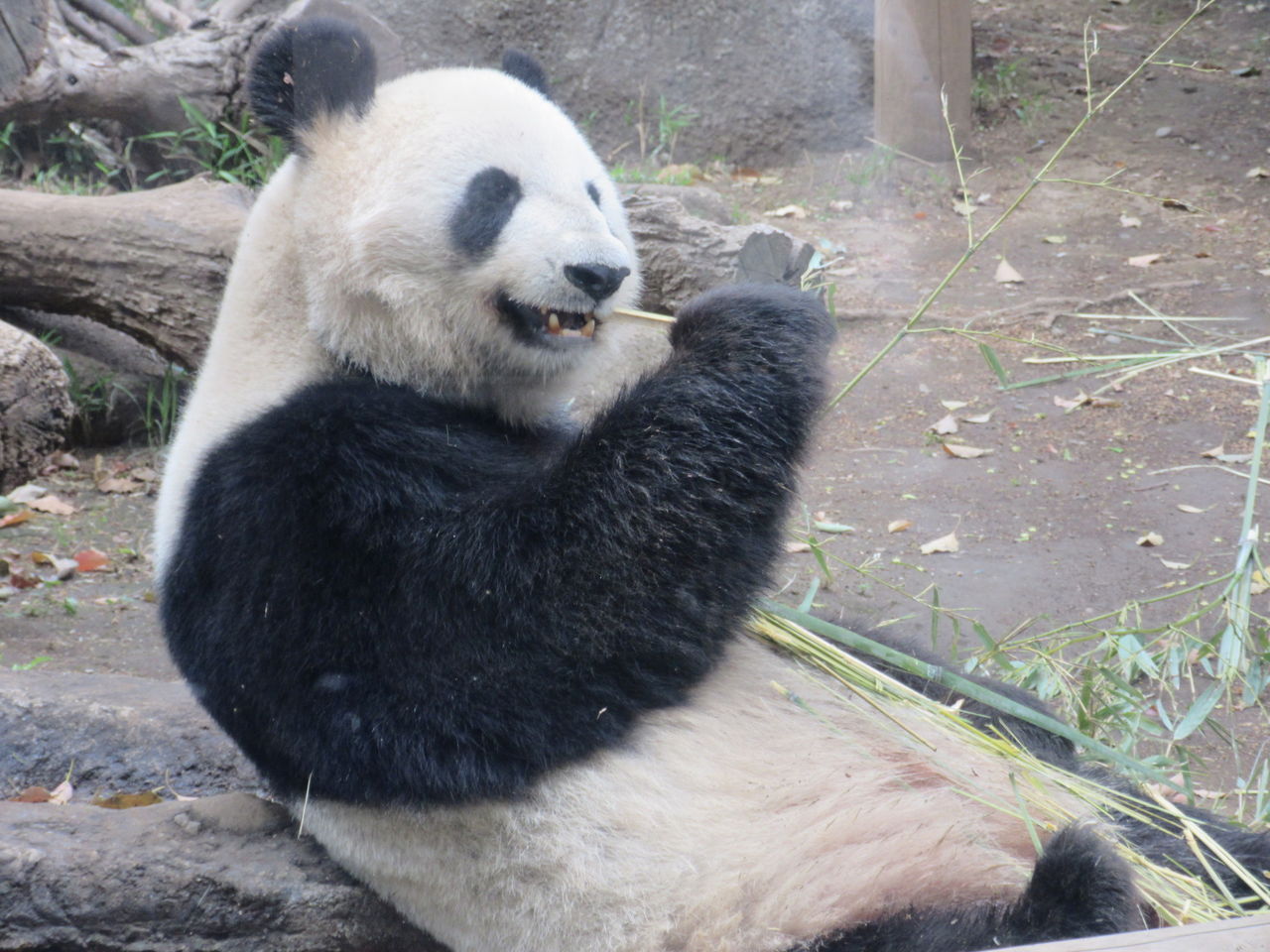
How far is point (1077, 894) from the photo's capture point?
197 cm

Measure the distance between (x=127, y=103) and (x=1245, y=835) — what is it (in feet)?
20.9

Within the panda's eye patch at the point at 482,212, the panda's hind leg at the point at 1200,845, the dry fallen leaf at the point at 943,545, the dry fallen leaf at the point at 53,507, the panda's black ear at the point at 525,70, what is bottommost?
the dry fallen leaf at the point at 943,545

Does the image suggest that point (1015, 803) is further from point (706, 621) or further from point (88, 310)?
point (88, 310)

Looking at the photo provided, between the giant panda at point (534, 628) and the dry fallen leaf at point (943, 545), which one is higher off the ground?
the giant panda at point (534, 628)

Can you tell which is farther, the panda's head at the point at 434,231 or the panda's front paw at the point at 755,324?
the panda's head at the point at 434,231

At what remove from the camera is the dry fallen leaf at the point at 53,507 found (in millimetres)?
5234

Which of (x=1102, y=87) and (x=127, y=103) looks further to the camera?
→ (x=1102, y=87)

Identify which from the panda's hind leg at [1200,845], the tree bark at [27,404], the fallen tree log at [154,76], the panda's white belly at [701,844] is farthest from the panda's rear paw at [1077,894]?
the fallen tree log at [154,76]

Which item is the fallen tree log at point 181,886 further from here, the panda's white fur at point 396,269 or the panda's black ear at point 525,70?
the panda's black ear at point 525,70

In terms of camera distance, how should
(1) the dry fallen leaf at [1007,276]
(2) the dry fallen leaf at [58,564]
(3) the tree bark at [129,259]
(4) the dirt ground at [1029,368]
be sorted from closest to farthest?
(4) the dirt ground at [1029,368], (2) the dry fallen leaf at [58,564], (3) the tree bark at [129,259], (1) the dry fallen leaf at [1007,276]

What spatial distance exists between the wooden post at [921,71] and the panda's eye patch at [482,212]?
6084 millimetres

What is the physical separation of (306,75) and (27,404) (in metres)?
2.73

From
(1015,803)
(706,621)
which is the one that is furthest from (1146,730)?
(706,621)

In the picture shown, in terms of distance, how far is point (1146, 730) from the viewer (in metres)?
3.17
